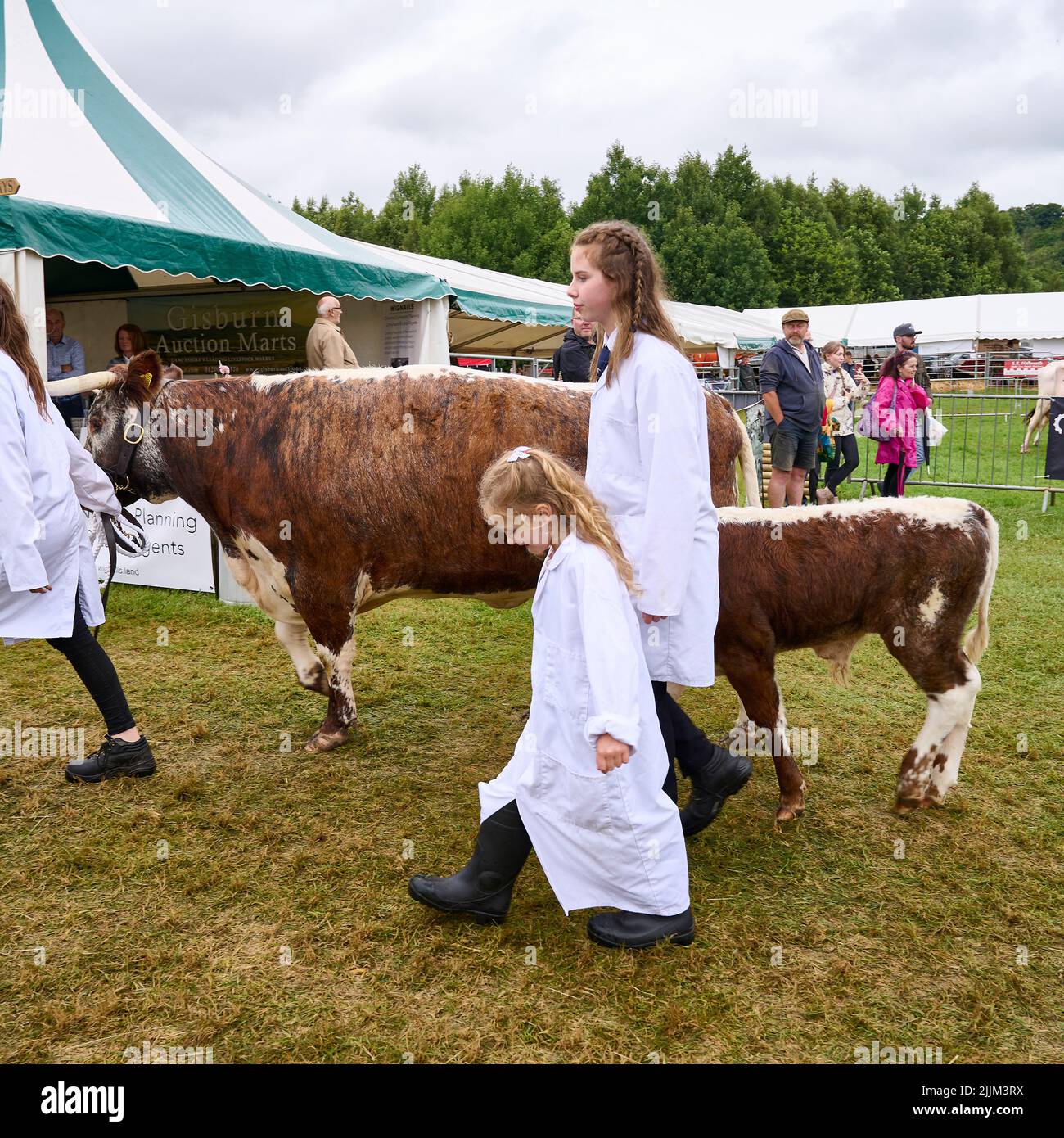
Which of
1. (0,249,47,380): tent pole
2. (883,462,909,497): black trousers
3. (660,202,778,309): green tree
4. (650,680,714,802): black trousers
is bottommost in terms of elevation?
(650,680,714,802): black trousers

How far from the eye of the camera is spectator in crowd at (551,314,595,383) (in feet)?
23.1

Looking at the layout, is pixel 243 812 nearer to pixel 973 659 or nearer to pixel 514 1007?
pixel 514 1007

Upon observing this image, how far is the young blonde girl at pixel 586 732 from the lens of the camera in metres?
2.55

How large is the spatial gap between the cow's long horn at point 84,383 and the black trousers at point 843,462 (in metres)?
8.18

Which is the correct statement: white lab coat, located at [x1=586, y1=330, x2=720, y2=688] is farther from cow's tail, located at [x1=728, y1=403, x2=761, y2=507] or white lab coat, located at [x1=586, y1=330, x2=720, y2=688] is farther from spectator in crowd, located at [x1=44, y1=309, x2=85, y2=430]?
spectator in crowd, located at [x1=44, y1=309, x2=85, y2=430]

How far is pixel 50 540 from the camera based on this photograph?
3.81 m

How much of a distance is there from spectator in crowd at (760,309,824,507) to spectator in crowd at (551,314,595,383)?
2.03 metres

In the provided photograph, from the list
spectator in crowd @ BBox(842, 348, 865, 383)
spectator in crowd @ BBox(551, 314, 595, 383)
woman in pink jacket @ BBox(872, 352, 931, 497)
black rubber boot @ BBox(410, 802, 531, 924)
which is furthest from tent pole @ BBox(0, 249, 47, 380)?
spectator in crowd @ BBox(842, 348, 865, 383)

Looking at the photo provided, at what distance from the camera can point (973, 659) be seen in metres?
3.81

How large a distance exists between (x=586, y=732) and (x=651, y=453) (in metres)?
0.88

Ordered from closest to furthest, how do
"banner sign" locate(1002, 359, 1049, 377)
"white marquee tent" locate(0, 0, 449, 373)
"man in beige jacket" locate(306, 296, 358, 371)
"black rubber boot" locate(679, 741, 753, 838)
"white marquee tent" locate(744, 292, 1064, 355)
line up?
"black rubber boot" locate(679, 741, 753, 838), "white marquee tent" locate(0, 0, 449, 373), "man in beige jacket" locate(306, 296, 358, 371), "banner sign" locate(1002, 359, 1049, 377), "white marquee tent" locate(744, 292, 1064, 355)

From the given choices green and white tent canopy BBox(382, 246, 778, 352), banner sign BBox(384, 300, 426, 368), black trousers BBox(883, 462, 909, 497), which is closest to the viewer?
black trousers BBox(883, 462, 909, 497)

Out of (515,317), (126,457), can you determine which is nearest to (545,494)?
(126,457)

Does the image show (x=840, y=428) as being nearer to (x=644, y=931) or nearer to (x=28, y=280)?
(x=28, y=280)
